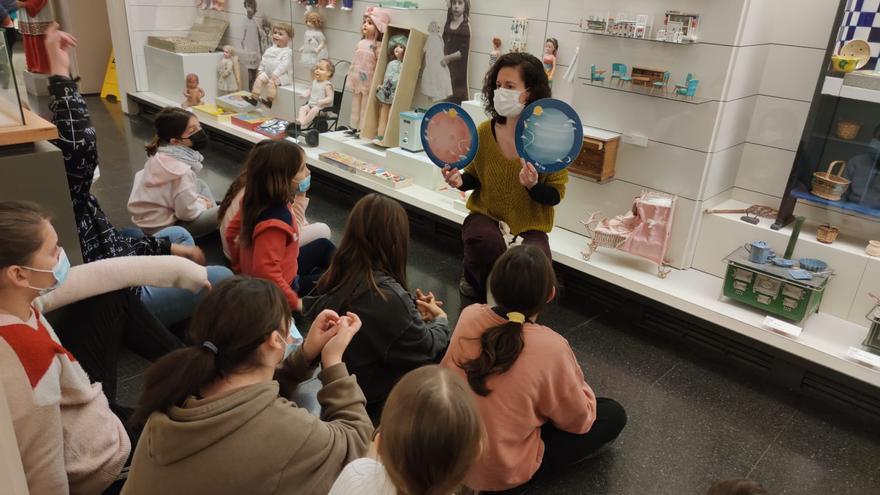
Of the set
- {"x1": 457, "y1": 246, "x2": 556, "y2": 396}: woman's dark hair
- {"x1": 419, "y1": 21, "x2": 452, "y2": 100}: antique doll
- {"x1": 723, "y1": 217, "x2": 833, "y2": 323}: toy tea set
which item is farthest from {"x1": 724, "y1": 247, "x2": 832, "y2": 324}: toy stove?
{"x1": 419, "y1": 21, "x2": 452, "y2": 100}: antique doll

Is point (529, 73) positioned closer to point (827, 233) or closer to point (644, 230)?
point (644, 230)

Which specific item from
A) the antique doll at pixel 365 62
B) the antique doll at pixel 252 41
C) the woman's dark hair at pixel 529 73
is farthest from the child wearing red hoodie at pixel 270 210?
the antique doll at pixel 252 41

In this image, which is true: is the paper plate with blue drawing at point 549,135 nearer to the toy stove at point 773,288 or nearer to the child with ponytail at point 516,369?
the toy stove at point 773,288

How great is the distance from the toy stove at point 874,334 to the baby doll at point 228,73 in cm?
541

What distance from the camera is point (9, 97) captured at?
7.30 ft

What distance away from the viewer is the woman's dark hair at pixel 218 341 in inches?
47.9

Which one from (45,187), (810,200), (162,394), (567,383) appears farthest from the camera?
(810,200)

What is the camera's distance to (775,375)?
111 inches

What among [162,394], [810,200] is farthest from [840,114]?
[162,394]

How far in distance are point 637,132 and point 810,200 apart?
89 centimetres

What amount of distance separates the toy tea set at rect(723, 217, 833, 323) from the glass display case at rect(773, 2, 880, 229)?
0.25m

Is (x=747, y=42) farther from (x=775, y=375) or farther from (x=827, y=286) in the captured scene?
(x=775, y=375)

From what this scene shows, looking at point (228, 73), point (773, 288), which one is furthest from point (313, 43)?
point (773, 288)

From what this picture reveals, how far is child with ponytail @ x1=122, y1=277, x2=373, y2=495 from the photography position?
3.95 ft
